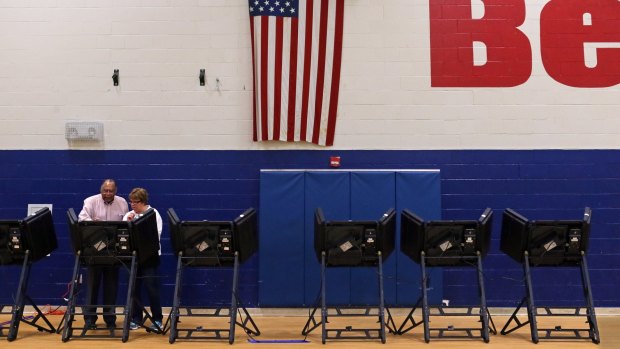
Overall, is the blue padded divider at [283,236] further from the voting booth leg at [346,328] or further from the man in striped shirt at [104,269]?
the man in striped shirt at [104,269]

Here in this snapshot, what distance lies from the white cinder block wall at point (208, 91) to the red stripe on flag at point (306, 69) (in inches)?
18.4

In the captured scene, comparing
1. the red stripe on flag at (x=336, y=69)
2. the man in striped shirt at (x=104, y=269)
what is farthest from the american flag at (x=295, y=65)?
the man in striped shirt at (x=104, y=269)

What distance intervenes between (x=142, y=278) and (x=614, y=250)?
5.85 metres

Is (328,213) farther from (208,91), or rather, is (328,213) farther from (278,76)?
(208,91)

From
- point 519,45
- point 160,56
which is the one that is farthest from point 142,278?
point 519,45

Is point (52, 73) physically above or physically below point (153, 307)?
above

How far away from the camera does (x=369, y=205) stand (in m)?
8.20

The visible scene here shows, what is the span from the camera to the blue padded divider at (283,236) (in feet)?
26.9

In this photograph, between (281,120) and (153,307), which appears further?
(281,120)

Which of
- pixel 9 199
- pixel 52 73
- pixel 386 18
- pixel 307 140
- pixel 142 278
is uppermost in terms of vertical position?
pixel 386 18

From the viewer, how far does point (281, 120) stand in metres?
8.36

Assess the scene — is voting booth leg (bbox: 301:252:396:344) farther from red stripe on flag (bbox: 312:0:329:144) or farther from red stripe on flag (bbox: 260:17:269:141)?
red stripe on flag (bbox: 260:17:269:141)

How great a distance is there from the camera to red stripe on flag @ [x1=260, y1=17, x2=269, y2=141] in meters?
8.30

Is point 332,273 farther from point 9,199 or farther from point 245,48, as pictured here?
point 9,199
